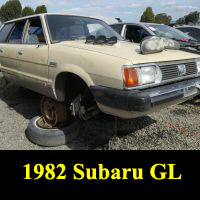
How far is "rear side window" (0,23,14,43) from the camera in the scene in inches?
192

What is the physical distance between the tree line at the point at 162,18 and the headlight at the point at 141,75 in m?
35.8

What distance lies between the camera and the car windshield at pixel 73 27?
364 cm

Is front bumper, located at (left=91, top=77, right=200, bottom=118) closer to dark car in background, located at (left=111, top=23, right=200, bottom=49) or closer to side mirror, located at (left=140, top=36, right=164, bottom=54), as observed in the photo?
side mirror, located at (left=140, top=36, right=164, bottom=54)

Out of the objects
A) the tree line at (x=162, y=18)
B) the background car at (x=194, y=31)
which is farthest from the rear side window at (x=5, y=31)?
the tree line at (x=162, y=18)

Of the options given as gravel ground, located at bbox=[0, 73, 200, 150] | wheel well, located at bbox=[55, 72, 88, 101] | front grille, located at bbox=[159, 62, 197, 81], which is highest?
front grille, located at bbox=[159, 62, 197, 81]

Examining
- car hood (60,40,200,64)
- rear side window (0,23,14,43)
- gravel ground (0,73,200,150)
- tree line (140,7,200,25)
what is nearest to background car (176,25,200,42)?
gravel ground (0,73,200,150)

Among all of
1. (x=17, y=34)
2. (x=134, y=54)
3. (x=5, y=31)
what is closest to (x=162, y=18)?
(x=5, y=31)

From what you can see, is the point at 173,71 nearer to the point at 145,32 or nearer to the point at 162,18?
the point at 145,32

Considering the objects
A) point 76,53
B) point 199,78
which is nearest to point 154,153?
point 199,78

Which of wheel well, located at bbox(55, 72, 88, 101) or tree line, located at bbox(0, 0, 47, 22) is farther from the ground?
tree line, located at bbox(0, 0, 47, 22)

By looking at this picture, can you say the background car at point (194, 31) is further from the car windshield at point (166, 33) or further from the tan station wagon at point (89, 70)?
the tan station wagon at point (89, 70)

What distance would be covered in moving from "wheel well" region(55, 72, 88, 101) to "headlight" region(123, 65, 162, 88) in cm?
95

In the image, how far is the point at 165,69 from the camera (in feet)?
9.36

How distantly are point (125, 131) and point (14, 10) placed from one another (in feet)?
129
